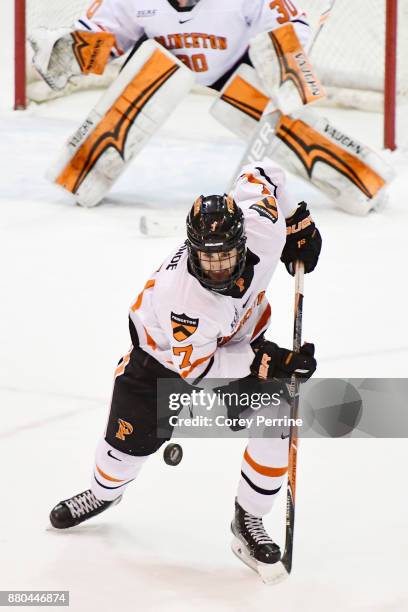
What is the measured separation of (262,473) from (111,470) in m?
0.32

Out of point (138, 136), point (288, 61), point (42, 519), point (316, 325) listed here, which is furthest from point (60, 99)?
point (42, 519)

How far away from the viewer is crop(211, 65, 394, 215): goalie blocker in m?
4.40

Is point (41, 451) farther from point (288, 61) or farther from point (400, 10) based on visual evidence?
point (400, 10)

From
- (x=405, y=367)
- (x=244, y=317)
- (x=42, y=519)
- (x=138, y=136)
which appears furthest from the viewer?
(x=138, y=136)

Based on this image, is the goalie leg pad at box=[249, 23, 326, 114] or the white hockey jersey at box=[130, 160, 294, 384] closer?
the white hockey jersey at box=[130, 160, 294, 384]

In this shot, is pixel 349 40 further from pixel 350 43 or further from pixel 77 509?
pixel 77 509

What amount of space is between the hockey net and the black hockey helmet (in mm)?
3628

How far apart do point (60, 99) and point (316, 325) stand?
3.12 m

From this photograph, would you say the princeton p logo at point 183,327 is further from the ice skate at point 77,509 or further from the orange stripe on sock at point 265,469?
the ice skate at point 77,509

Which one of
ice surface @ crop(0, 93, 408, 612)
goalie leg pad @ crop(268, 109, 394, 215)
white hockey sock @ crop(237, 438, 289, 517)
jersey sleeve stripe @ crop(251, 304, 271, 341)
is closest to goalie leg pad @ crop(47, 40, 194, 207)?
ice surface @ crop(0, 93, 408, 612)

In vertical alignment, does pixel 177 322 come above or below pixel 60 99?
above

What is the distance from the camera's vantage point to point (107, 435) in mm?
2287

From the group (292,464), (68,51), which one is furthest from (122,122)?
(292,464)

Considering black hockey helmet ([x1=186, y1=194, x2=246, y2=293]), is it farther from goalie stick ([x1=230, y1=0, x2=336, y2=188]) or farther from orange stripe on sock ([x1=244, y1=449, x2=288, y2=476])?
goalie stick ([x1=230, y1=0, x2=336, y2=188])
